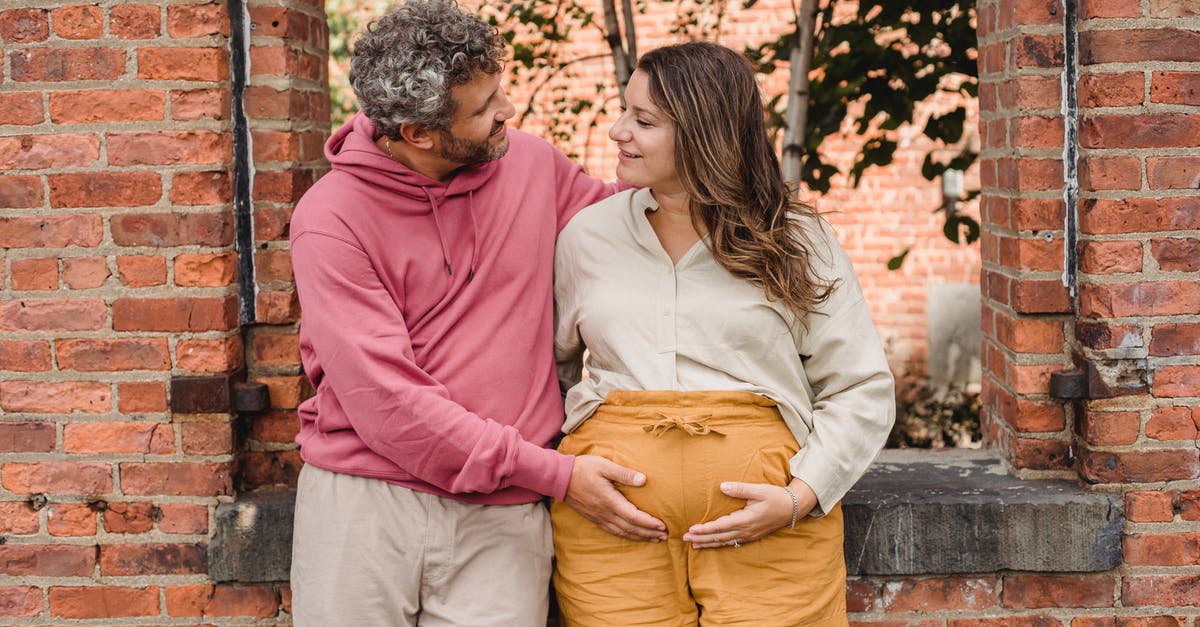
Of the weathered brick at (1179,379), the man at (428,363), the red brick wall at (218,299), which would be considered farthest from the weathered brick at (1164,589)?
the man at (428,363)

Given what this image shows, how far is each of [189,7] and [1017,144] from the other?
6.65 feet

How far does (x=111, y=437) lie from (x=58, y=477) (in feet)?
0.55

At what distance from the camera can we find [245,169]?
2.86 meters

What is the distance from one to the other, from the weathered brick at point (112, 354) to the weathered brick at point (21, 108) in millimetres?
539

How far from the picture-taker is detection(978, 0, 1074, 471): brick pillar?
2.79 metres

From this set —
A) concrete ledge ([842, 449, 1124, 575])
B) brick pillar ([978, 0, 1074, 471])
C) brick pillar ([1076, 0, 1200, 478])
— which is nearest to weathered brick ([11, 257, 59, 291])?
concrete ledge ([842, 449, 1124, 575])

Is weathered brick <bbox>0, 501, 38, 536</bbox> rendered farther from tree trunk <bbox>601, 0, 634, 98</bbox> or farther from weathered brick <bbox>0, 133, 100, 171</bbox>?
tree trunk <bbox>601, 0, 634, 98</bbox>

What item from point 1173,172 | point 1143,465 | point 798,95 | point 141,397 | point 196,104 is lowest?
point 1143,465

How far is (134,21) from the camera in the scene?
2.74 metres

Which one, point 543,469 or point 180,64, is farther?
point 180,64

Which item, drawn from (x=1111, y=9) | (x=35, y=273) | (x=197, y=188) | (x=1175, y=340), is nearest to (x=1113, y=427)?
(x=1175, y=340)

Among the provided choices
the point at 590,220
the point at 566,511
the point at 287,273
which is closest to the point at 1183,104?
the point at 590,220

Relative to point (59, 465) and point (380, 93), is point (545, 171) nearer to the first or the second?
point (380, 93)

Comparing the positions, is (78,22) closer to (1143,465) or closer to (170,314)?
(170,314)
